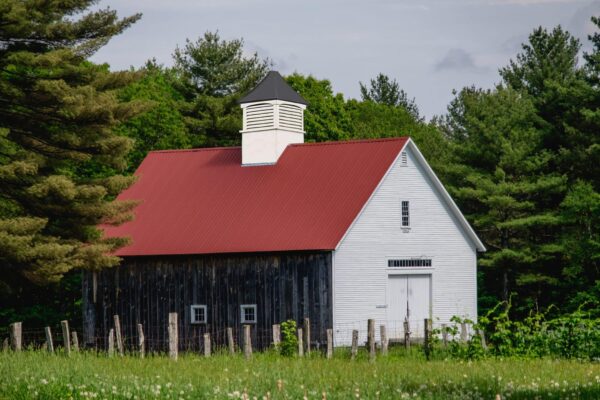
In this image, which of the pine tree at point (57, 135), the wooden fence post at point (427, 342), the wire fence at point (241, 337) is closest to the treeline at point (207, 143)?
the pine tree at point (57, 135)

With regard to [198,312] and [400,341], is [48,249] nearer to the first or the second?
[198,312]

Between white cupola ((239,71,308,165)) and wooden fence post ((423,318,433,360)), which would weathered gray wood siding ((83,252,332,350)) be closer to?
white cupola ((239,71,308,165))

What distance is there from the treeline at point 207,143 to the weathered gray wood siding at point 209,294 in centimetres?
233

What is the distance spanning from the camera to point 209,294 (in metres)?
41.6

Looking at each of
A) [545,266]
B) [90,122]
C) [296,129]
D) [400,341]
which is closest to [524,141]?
[545,266]

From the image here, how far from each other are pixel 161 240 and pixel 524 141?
17.4 metres

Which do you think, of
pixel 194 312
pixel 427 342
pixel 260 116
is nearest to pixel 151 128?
pixel 260 116

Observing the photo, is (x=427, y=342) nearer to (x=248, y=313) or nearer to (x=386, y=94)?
(x=248, y=313)

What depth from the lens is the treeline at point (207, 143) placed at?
120ft

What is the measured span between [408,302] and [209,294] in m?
6.98

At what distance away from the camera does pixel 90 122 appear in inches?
1469

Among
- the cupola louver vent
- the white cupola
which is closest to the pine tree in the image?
the white cupola

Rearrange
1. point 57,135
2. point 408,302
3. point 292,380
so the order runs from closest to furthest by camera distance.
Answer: point 292,380
point 57,135
point 408,302

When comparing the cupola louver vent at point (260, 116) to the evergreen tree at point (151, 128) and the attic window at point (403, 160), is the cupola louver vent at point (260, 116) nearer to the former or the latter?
the attic window at point (403, 160)
